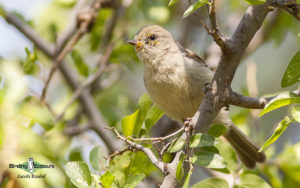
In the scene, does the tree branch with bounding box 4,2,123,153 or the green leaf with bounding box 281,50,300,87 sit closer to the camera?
the green leaf with bounding box 281,50,300,87

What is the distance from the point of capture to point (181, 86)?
346 cm

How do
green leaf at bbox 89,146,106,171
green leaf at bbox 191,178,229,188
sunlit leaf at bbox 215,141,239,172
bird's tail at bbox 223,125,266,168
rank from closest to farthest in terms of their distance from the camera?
1. green leaf at bbox 89,146,106,171
2. green leaf at bbox 191,178,229,188
3. sunlit leaf at bbox 215,141,239,172
4. bird's tail at bbox 223,125,266,168

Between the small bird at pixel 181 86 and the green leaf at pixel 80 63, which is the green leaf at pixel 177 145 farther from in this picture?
the green leaf at pixel 80 63

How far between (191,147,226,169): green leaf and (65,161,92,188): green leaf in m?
0.57

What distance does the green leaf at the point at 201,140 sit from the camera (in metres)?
2.20

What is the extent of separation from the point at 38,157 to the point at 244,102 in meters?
1.20

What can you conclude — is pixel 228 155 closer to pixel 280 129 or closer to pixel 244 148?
pixel 244 148

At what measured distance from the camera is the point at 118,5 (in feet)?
15.0

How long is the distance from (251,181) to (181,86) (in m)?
1.01

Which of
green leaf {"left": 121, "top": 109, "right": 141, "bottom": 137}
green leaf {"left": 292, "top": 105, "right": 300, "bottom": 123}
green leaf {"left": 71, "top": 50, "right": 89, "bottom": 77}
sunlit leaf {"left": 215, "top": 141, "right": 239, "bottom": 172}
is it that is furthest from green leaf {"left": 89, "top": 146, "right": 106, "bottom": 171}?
green leaf {"left": 71, "top": 50, "right": 89, "bottom": 77}

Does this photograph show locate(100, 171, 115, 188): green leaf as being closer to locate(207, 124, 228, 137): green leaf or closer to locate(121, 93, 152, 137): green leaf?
locate(121, 93, 152, 137): green leaf

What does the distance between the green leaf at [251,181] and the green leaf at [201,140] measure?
74cm

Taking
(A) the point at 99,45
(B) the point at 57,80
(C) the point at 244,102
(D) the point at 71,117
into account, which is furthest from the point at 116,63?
(C) the point at 244,102

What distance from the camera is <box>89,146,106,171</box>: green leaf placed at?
8.47 ft
